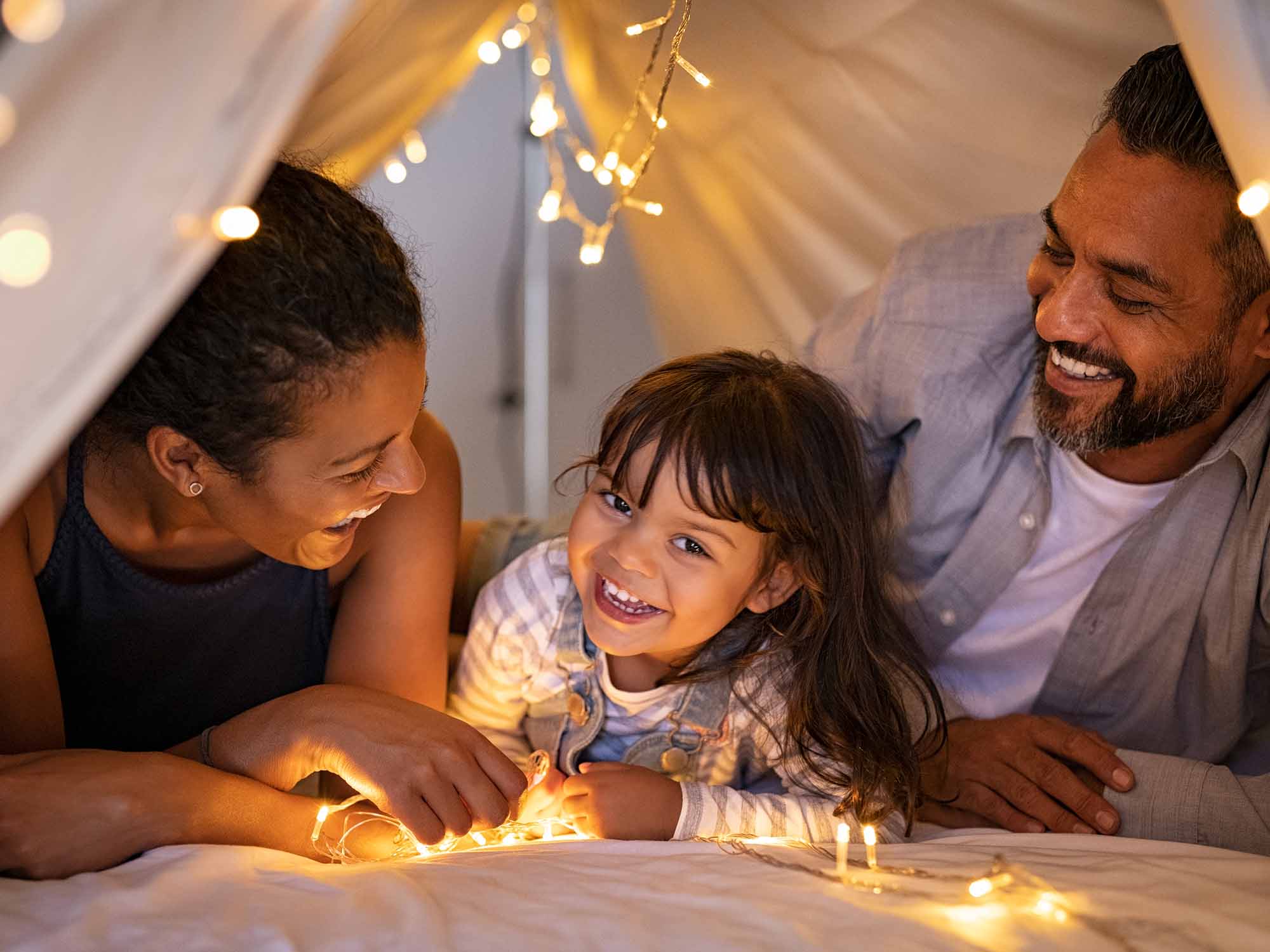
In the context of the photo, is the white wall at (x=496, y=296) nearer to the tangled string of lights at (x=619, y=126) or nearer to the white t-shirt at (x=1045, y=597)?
the tangled string of lights at (x=619, y=126)

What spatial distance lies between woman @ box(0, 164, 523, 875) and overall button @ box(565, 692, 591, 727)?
163 mm

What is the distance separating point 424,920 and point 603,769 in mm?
462

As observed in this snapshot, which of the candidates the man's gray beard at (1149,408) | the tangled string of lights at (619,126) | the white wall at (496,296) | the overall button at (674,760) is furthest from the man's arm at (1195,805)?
the white wall at (496,296)

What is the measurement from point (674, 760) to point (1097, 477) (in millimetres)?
707

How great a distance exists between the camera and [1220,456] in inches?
59.0

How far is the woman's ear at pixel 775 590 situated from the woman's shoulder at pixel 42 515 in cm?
80

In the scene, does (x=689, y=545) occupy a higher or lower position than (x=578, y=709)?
higher

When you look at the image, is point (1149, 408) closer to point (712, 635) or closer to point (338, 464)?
point (712, 635)

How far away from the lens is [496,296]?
306 cm

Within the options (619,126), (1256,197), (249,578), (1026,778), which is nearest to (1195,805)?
(1026,778)

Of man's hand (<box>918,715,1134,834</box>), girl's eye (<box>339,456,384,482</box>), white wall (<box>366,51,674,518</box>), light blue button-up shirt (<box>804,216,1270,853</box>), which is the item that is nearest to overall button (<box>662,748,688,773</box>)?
man's hand (<box>918,715,1134,834</box>)

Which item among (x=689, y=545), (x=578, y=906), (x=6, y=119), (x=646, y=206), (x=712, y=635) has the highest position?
(x=646, y=206)

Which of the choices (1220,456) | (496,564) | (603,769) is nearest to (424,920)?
(603,769)

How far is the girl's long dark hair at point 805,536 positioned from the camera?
134cm
